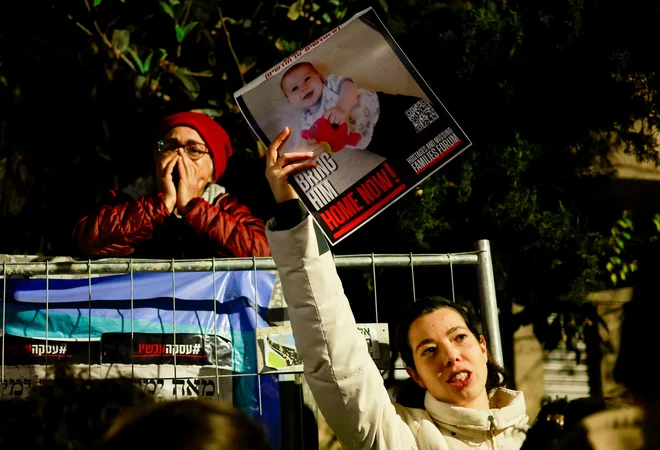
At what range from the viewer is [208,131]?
3656mm

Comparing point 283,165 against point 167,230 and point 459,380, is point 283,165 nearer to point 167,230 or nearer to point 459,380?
point 459,380

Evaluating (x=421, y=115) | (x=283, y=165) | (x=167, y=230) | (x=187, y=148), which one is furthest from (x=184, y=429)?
(x=187, y=148)

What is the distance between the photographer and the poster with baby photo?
2463 millimetres

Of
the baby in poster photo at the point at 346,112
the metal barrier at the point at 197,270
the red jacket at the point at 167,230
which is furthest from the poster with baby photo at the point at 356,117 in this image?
the red jacket at the point at 167,230

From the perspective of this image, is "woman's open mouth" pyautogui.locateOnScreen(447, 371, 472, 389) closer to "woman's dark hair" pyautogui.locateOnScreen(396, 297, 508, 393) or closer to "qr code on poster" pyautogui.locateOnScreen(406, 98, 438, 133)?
"woman's dark hair" pyautogui.locateOnScreen(396, 297, 508, 393)

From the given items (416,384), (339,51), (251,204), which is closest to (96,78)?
(251,204)

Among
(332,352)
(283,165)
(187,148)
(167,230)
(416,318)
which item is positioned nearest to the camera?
(332,352)

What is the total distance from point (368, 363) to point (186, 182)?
1.55 meters

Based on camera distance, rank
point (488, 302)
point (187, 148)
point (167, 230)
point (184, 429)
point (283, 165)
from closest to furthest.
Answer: point (184, 429), point (283, 165), point (488, 302), point (167, 230), point (187, 148)

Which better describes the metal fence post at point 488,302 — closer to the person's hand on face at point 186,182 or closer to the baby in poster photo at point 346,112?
the baby in poster photo at point 346,112

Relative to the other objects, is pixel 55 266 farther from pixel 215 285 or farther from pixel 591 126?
pixel 591 126

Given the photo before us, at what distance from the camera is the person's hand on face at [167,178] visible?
3.47 m

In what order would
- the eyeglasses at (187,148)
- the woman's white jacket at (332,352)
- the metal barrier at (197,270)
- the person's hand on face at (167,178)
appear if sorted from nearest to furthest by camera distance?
the woman's white jacket at (332,352) → the metal barrier at (197,270) → the person's hand on face at (167,178) → the eyeglasses at (187,148)

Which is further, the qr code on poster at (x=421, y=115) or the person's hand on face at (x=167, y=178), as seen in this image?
the person's hand on face at (x=167, y=178)
